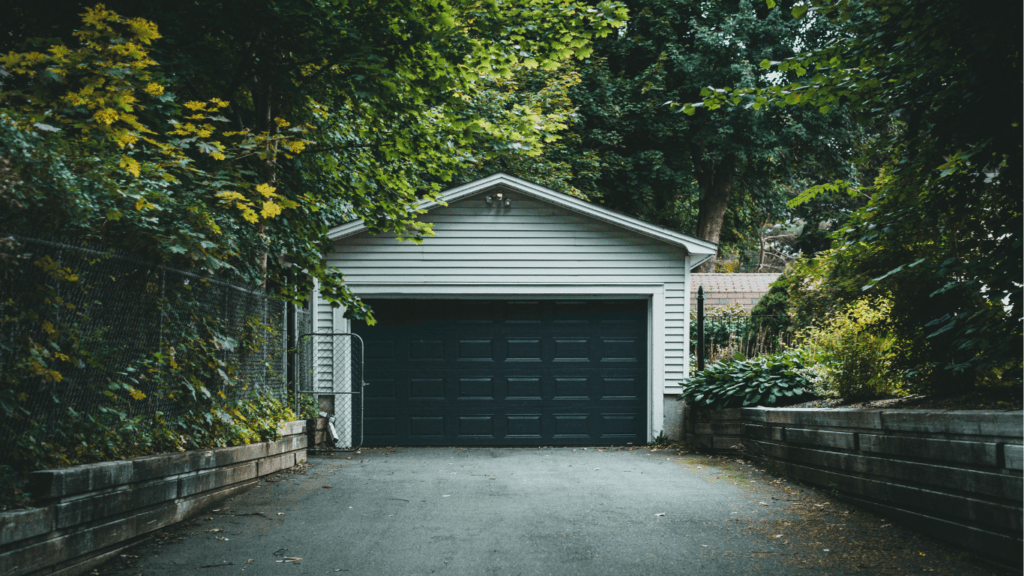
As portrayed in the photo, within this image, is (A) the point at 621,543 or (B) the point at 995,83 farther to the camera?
(A) the point at 621,543

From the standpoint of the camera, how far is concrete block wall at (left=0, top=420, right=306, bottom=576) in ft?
12.4

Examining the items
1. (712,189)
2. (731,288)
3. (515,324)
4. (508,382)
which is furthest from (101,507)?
(712,189)

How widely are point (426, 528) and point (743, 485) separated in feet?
11.7

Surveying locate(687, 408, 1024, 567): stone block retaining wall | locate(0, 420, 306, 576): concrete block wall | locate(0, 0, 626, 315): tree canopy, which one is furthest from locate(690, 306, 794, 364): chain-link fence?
locate(0, 420, 306, 576): concrete block wall

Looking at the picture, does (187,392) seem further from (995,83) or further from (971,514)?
(995,83)

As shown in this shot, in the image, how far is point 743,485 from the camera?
24.5ft

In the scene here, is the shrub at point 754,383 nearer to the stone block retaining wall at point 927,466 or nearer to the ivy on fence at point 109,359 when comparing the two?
the stone block retaining wall at point 927,466

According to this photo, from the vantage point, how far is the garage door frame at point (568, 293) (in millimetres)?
12078

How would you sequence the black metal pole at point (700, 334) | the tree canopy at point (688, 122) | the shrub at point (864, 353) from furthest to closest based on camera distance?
1. the tree canopy at point (688, 122)
2. the black metal pole at point (700, 334)
3. the shrub at point (864, 353)

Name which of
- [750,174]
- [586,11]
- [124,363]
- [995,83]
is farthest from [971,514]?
[750,174]

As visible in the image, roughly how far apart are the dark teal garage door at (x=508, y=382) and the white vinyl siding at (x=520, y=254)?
26.7 inches

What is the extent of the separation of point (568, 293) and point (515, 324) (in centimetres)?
102

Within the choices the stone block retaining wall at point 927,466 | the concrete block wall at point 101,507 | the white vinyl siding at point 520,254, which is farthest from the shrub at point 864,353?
the concrete block wall at point 101,507

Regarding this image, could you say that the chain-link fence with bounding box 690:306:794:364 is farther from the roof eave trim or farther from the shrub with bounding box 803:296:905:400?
the shrub with bounding box 803:296:905:400
